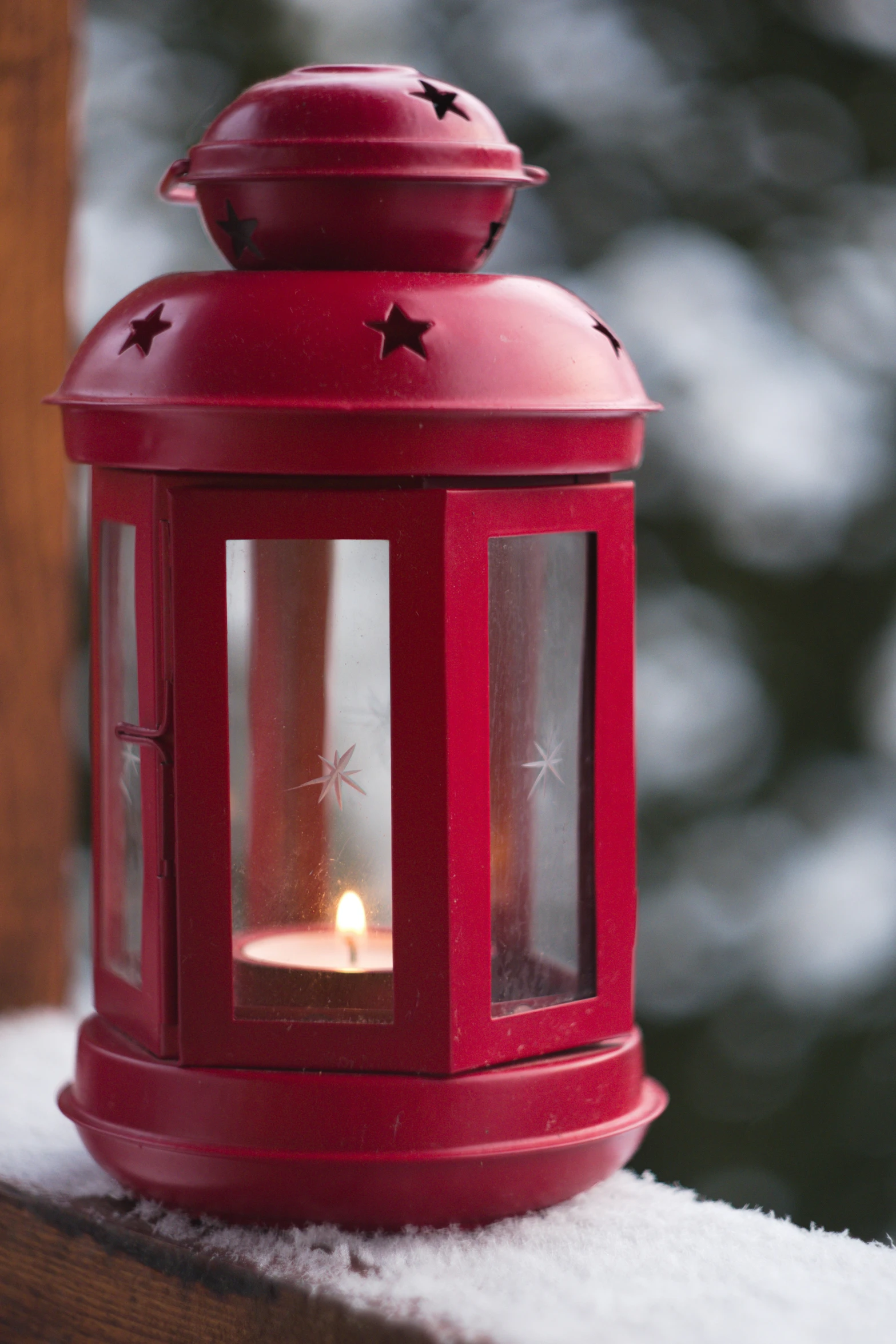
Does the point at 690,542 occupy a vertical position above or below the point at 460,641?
below

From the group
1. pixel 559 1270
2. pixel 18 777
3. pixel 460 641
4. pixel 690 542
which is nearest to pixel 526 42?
pixel 690 542

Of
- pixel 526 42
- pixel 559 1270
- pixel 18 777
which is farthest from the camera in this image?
pixel 526 42

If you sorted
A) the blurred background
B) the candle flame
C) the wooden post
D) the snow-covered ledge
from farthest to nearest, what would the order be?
the blurred background, the wooden post, the candle flame, the snow-covered ledge

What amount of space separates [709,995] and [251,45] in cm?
181

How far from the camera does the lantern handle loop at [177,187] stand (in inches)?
37.1

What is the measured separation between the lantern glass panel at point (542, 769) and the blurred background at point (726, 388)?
1676 mm

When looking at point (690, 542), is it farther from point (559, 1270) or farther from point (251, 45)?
point (559, 1270)

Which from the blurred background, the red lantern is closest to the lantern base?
the red lantern

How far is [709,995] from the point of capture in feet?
8.82

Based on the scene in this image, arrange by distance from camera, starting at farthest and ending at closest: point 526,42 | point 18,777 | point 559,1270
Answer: point 526,42
point 18,777
point 559,1270

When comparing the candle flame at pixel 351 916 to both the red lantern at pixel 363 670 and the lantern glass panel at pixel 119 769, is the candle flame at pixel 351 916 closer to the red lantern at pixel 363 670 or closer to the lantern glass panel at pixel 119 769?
the red lantern at pixel 363 670

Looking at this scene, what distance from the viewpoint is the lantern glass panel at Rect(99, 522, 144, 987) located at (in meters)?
0.98

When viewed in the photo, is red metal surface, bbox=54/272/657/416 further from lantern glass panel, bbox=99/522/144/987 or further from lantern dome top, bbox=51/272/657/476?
lantern glass panel, bbox=99/522/144/987

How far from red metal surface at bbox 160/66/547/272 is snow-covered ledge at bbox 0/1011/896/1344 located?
57 cm
